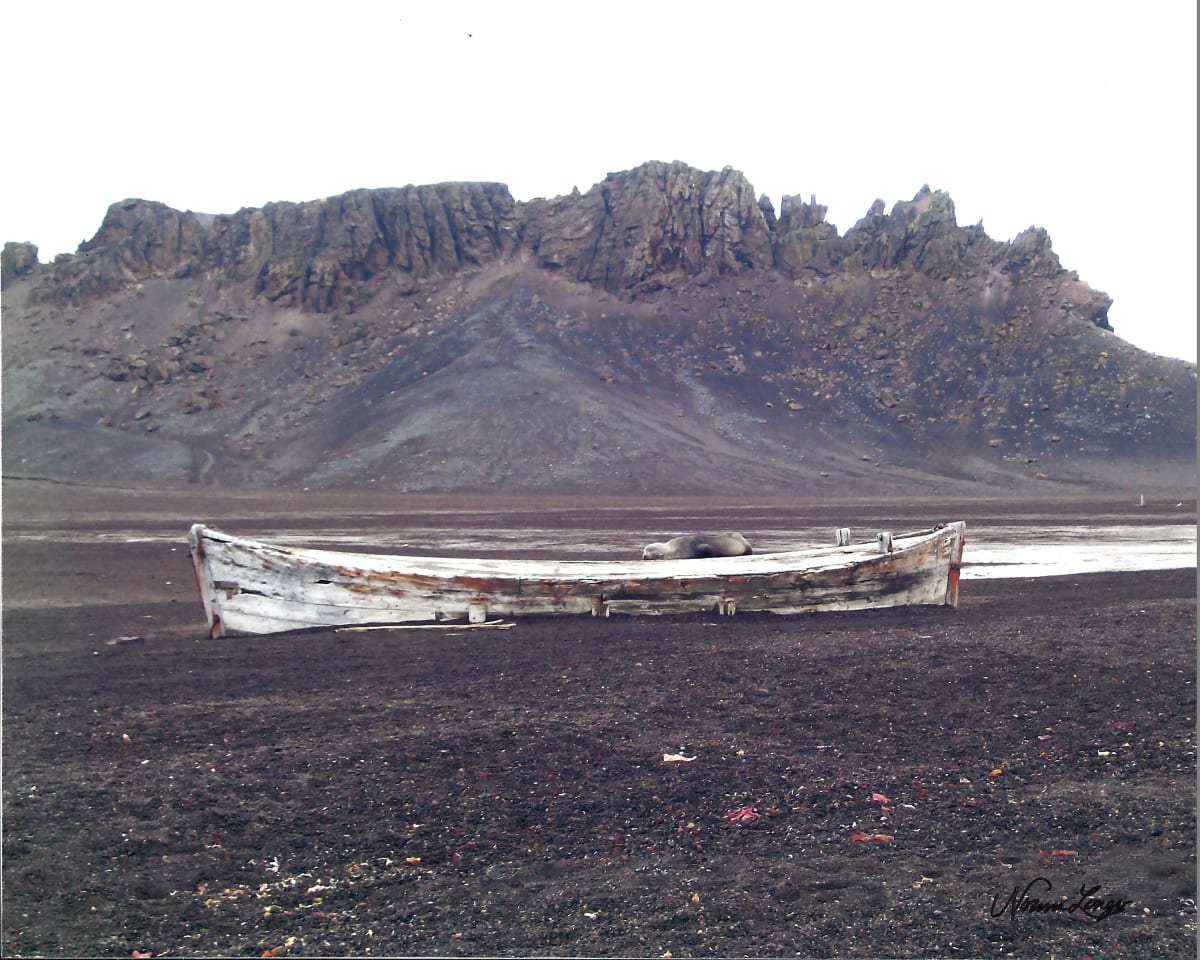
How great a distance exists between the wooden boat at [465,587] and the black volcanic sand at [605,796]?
2.49ft

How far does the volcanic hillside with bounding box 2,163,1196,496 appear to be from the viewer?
64375mm

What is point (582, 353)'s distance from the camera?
83.1 metres

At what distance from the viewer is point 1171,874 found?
5.14m

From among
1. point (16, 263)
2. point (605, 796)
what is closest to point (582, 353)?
point (16, 263)

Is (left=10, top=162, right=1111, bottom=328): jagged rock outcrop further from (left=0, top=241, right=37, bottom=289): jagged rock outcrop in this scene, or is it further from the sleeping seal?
the sleeping seal

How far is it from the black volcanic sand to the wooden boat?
758mm

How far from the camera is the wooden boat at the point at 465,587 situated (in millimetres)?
12672

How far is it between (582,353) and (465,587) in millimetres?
71087

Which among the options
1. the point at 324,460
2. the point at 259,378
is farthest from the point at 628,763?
the point at 259,378

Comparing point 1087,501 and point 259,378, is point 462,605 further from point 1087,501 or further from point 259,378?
point 259,378
